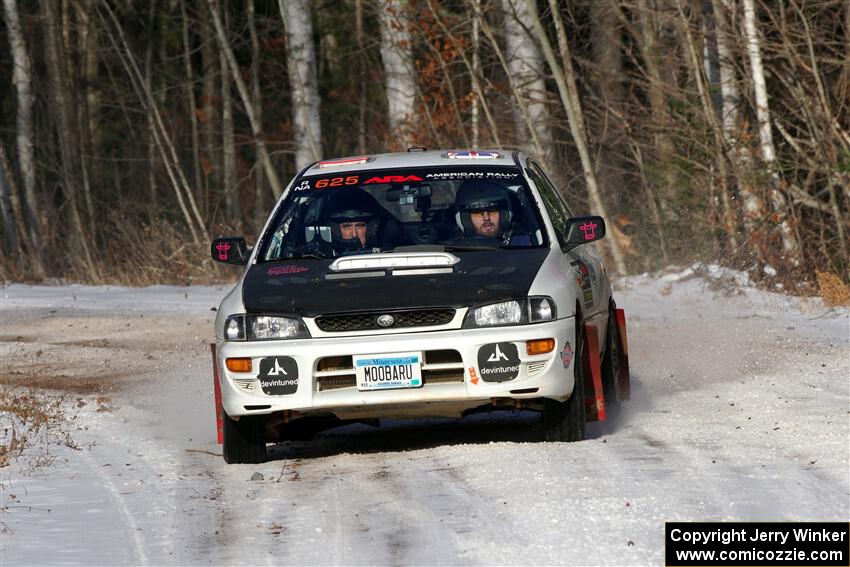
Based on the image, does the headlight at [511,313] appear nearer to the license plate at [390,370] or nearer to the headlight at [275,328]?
the license plate at [390,370]

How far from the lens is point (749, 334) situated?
541 inches

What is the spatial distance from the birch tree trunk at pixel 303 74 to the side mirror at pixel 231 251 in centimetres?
1640

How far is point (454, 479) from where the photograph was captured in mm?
7258

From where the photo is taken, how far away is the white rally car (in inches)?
303

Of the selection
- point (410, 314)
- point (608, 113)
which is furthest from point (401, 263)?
point (608, 113)

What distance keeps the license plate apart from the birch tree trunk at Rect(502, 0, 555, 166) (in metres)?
14.7

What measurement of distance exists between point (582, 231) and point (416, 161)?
3.93 ft

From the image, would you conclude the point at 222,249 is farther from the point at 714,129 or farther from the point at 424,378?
the point at 714,129

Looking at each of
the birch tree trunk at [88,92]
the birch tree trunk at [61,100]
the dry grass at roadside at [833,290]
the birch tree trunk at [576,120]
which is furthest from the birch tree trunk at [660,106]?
the birch tree trunk at [88,92]

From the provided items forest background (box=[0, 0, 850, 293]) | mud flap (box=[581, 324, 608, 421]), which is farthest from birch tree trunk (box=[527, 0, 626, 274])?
mud flap (box=[581, 324, 608, 421])

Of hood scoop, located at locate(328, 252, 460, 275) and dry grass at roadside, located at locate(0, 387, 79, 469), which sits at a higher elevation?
hood scoop, located at locate(328, 252, 460, 275)

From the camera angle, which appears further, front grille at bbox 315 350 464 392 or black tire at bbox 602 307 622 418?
black tire at bbox 602 307 622 418

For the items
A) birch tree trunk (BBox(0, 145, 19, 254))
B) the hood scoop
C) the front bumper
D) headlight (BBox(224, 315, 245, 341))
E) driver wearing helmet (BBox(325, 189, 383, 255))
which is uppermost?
driver wearing helmet (BBox(325, 189, 383, 255))

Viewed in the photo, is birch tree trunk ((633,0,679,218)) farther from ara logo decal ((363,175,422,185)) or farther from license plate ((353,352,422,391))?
license plate ((353,352,422,391))
